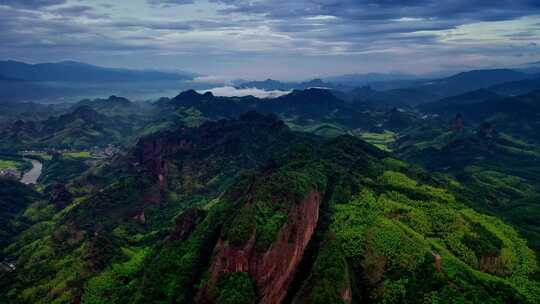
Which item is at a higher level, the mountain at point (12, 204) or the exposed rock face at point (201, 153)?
the exposed rock face at point (201, 153)

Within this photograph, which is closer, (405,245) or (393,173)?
(405,245)

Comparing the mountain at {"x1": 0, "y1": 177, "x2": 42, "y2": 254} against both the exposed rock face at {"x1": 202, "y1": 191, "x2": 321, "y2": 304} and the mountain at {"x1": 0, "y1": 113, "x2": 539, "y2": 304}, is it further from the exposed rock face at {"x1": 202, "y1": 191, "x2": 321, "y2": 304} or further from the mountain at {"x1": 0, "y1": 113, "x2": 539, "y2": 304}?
the exposed rock face at {"x1": 202, "y1": 191, "x2": 321, "y2": 304}

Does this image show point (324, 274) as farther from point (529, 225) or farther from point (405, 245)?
point (529, 225)

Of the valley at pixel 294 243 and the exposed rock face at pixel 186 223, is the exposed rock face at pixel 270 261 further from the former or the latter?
the exposed rock face at pixel 186 223

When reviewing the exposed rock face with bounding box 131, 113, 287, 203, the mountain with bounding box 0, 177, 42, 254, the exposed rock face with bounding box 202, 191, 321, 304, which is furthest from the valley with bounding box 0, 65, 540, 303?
the exposed rock face with bounding box 131, 113, 287, 203

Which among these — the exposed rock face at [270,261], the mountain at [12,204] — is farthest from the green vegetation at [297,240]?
the mountain at [12,204]

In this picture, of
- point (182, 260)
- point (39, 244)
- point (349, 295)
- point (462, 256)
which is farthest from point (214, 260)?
point (39, 244)

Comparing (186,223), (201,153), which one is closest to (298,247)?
(186,223)
